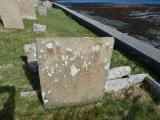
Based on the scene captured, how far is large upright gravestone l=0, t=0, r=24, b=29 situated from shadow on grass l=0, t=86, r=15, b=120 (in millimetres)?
4949

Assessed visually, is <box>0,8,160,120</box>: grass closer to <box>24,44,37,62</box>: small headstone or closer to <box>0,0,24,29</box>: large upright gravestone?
<box>24,44,37,62</box>: small headstone

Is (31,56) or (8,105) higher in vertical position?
(31,56)

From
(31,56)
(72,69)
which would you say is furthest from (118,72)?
(31,56)

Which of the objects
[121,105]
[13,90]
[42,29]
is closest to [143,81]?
[121,105]

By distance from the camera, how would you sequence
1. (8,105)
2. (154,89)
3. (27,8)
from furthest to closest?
(27,8) < (154,89) < (8,105)

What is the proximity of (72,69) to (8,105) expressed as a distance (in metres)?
1.18

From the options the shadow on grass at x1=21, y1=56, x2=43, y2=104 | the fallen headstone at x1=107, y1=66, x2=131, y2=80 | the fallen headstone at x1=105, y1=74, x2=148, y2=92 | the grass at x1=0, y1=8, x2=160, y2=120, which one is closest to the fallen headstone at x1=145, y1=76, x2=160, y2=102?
the grass at x1=0, y1=8, x2=160, y2=120

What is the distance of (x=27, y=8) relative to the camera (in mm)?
11656

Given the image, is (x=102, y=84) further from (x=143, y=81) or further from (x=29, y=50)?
(x=29, y=50)

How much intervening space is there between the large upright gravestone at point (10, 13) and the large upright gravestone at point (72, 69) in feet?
19.1

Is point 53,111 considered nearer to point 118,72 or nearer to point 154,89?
point 118,72

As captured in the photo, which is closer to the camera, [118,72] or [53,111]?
[53,111]

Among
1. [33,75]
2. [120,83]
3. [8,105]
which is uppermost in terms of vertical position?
[120,83]

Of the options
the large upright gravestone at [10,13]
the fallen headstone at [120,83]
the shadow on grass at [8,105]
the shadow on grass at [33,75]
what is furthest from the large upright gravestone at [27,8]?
the fallen headstone at [120,83]
